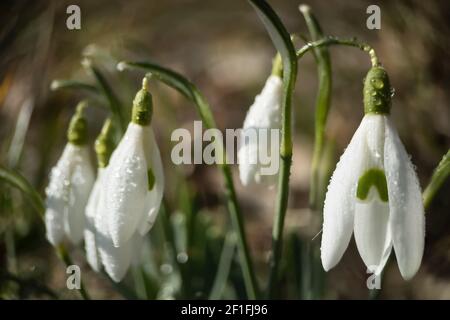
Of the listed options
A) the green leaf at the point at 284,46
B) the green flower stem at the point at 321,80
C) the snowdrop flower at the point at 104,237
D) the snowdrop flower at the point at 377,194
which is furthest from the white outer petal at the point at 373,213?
the snowdrop flower at the point at 104,237

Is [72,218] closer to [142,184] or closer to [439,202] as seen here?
[142,184]

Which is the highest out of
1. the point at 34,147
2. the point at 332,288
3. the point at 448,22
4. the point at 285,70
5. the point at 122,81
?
the point at 448,22

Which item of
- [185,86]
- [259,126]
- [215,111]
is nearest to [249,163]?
[259,126]

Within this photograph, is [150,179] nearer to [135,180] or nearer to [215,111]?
[135,180]

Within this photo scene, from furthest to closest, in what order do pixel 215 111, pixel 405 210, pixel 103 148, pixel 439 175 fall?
pixel 215 111
pixel 103 148
pixel 439 175
pixel 405 210

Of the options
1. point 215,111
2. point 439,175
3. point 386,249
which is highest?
point 215,111

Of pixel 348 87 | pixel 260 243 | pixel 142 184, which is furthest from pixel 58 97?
pixel 142 184

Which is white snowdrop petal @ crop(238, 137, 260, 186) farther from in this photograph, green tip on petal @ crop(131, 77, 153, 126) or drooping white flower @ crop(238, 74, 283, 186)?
green tip on petal @ crop(131, 77, 153, 126)
